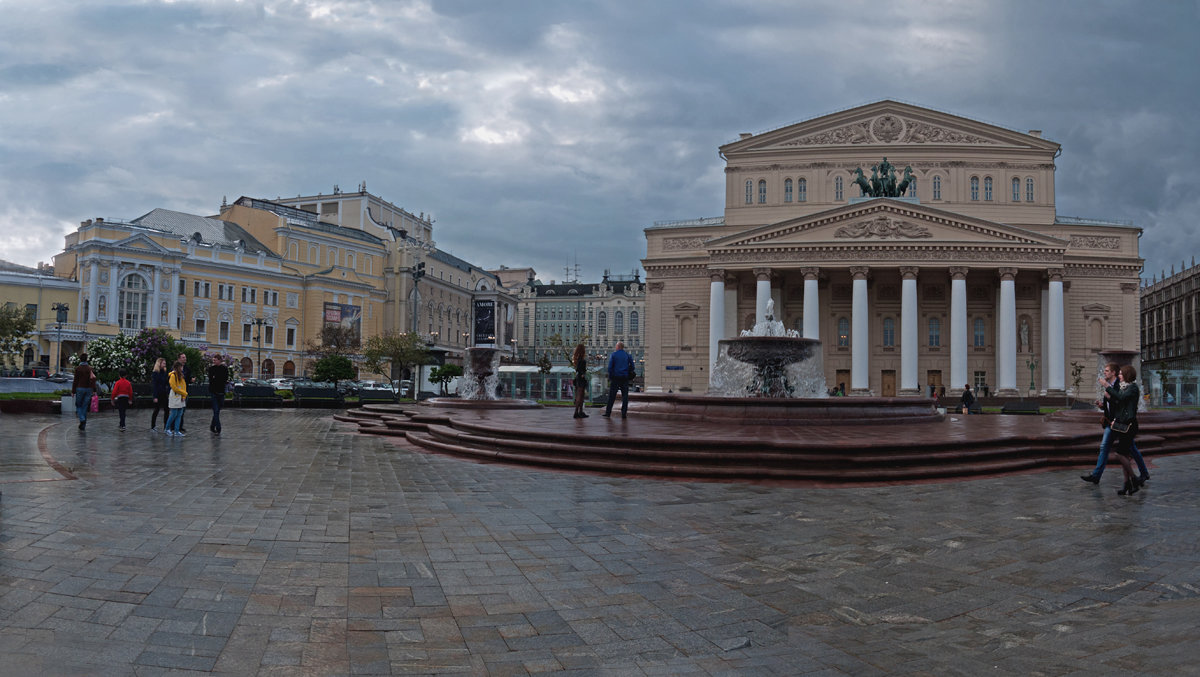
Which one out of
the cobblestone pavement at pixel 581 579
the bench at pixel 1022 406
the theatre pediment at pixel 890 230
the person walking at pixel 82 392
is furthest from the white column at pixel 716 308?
the cobblestone pavement at pixel 581 579

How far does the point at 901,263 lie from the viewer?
49.8m

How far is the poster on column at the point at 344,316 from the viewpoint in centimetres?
7562

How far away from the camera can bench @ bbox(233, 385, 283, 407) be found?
3219cm

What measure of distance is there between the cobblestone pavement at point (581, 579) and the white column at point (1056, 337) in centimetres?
4619

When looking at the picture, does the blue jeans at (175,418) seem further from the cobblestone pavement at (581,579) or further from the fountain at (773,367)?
the fountain at (773,367)

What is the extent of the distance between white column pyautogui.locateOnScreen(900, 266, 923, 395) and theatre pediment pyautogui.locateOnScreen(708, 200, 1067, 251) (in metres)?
2.39

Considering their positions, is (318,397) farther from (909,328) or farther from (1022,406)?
(1022,406)

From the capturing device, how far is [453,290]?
95.4 meters

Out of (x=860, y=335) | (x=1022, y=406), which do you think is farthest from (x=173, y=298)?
(x=1022, y=406)

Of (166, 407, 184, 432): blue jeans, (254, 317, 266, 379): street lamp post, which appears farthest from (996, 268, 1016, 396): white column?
(254, 317, 266, 379): street lamp post

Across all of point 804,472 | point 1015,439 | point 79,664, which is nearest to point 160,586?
point 79,664

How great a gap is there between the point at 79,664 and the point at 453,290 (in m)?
93.5

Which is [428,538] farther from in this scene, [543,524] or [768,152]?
[768,152]

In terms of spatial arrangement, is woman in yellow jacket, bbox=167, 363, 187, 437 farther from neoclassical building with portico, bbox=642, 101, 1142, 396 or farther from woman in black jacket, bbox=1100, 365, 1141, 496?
neoclassical building with portico, bbox=642, 101, 1142, 396
